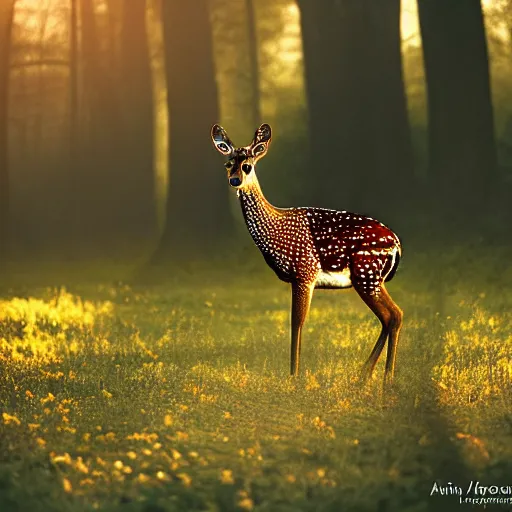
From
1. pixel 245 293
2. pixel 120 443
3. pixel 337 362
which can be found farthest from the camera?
pixel 245 293

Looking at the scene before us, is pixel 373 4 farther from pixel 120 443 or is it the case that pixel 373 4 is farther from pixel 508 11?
pixel 120 443

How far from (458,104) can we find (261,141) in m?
1.68

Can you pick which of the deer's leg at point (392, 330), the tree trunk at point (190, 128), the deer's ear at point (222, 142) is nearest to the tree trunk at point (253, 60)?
the tree trunk at point (190, 128)

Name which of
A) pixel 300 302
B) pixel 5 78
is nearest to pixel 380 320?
pixel 300 302

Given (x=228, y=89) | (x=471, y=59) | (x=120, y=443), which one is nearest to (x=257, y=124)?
(x=228, y=89)

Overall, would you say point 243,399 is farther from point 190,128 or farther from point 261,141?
point 190,128

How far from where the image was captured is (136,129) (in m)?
7.48

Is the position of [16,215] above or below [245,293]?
above

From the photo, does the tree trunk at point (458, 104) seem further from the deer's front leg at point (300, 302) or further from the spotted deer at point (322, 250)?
the deer's front leg at point (300, 302)

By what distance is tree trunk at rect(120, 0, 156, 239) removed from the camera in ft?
24.4

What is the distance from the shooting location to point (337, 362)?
668cm

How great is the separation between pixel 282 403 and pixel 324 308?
97 centimetres

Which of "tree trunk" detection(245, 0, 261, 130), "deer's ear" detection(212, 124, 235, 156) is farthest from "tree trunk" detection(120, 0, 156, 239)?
"deer's ear" detection(212, 124, 235, 156)

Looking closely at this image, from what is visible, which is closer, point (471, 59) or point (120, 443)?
point (120, 443)
